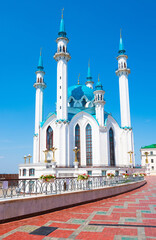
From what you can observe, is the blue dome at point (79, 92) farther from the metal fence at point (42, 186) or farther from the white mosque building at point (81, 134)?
the metal fence at point (42, 186)

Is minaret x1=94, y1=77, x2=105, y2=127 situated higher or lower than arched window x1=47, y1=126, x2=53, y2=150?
higher

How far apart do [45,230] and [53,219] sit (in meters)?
1.55

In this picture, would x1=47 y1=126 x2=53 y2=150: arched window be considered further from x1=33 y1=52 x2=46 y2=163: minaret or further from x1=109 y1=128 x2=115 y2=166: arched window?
x1=109 y1=128 x2=115 y2=166: arched window

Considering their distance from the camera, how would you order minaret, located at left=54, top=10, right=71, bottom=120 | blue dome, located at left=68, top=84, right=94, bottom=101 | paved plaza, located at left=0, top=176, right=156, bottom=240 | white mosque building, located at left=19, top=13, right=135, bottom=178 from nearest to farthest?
paved plaza, located at left=0, top=176, right=156, bottom=240, white mosque building, located at left=19, top=13, right=135, bottom=178, minaret, located at left=54, top=10, right=71, bottom=120, blue dome, located at left=68, top=84, right=94, bottom=101

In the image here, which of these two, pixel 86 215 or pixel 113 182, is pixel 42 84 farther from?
pixel 86 215

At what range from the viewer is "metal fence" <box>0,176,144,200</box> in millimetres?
8577

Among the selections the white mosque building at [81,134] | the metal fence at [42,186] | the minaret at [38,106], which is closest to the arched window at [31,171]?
the white mosque building at [81,134]

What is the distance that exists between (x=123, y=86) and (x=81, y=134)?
14624 mm

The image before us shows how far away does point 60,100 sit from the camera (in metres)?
40.9

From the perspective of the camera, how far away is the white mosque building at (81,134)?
38.8 m

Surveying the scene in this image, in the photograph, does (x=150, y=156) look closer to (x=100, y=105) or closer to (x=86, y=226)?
(x=100, y=105)

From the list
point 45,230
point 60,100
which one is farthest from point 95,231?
point 60,100

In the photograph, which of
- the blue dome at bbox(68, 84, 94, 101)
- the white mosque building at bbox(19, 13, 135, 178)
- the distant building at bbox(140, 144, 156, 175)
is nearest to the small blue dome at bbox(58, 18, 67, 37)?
the white mosque building at bbox(19, 13, 135, 178)

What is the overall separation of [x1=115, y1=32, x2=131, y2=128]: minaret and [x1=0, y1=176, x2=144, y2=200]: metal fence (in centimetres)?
3142
